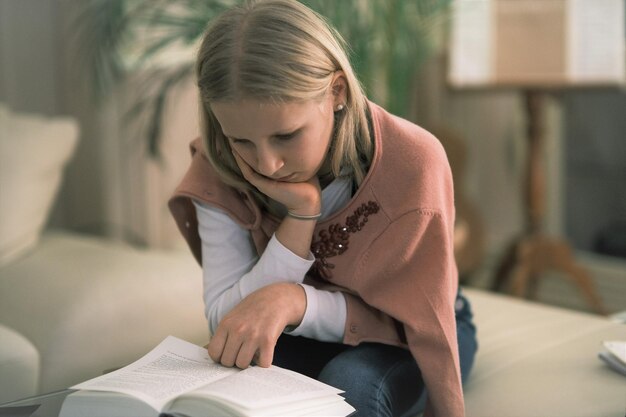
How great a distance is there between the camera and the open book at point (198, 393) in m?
0.79

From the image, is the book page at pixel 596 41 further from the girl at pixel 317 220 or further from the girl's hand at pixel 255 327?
the girl's hand at pixel 255 327

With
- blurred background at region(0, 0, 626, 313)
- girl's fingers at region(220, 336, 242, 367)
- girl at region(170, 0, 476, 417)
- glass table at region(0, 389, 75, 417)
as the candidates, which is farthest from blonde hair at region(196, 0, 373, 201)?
blurred background at region(0, 0, 626, 313)

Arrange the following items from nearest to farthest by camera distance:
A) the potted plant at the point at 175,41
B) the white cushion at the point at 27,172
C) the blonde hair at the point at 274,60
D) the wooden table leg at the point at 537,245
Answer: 1. the blonde hair at the point at 274,60
2. the white cushion at the point at 27,172
3. the potted plant at the point at 175,41
4. the wooden table leg at the point at 537,245

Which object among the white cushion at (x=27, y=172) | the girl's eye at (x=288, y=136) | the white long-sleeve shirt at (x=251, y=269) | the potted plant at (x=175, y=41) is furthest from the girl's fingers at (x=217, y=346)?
the potted plant at (x=175, y=41)

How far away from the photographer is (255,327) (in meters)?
0.94

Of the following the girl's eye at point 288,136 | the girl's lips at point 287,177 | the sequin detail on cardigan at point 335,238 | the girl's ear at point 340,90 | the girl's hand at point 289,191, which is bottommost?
the sequin detail on cardigan at point 335,238

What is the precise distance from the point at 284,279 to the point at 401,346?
0.67 feet

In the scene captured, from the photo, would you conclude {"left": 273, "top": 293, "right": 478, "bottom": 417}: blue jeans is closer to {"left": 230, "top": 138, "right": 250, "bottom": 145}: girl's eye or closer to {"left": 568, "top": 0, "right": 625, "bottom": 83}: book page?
{"left": 230, "top": 138, "right": 250, "bottom": 145}: girl's eye

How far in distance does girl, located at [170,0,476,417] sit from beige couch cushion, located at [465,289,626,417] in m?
0.08

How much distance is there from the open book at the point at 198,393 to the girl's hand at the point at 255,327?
0.02 metres

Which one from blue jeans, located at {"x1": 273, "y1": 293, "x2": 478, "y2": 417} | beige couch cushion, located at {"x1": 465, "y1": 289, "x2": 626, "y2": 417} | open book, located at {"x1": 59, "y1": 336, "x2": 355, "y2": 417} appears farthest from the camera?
beige couch cushion, located at {"x1": 465, "y1": 289, "x2": 626, "y2": 417}

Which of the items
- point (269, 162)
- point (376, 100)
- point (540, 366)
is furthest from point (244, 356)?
point (376, 100)

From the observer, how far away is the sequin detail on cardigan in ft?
3.53

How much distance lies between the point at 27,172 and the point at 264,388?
137 centimetres
